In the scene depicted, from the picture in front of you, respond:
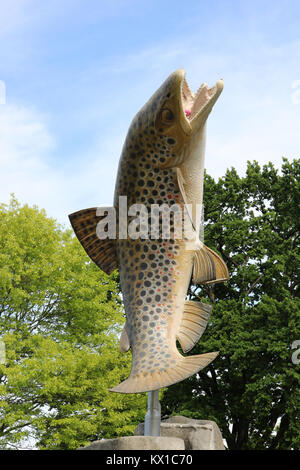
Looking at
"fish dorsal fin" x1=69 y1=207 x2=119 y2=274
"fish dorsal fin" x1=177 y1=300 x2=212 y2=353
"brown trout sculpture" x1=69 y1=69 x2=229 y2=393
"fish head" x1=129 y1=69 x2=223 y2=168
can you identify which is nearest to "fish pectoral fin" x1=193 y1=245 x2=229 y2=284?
"brown trout sculpture" x1=69 y1=69 x2=229 y2=393

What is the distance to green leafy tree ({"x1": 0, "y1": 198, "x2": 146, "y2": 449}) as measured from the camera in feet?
52.2

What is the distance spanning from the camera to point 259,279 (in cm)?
1973

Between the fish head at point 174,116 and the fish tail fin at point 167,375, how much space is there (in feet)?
8.53

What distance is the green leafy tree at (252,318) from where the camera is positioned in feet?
56.9

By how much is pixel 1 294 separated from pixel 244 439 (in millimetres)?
9886

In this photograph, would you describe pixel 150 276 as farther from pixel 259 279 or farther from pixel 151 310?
pixel 259 279

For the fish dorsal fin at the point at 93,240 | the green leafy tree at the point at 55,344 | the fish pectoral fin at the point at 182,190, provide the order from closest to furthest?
the fish pectoral fin at the point at 182,190 < the fish dorsal fin at the point at 93,240 < the green leafy tree at the point at 55,344

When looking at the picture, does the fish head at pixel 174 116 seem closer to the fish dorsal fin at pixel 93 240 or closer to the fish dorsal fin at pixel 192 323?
the fish dorsal fin at pixel 93 240

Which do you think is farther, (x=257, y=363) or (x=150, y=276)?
(x=257, y=363)

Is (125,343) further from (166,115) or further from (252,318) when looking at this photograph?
(252,318)

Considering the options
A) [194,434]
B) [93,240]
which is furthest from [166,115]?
[194,434]

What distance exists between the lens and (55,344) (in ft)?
54.3

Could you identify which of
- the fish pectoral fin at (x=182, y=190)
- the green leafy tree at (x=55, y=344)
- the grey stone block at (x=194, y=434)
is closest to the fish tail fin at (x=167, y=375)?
the fish pectoral fin at (x=182, y=190)
